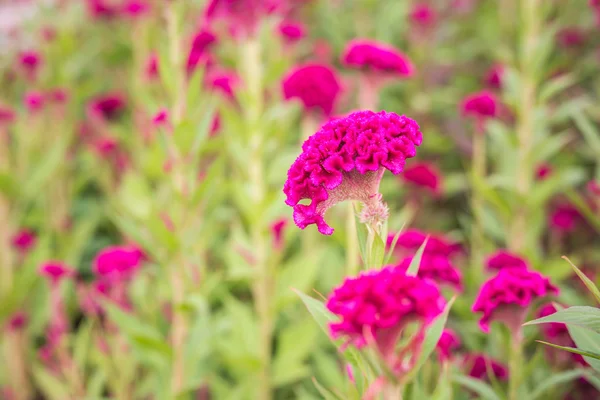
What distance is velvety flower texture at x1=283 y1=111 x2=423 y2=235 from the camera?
83 cm

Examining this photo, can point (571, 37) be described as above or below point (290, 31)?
above

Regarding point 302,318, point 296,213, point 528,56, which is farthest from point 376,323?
point 528,56

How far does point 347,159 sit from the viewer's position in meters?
0.83

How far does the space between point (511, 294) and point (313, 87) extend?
1071 mm

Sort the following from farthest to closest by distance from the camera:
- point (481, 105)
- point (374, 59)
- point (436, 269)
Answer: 1. point (481, 105)
2. point (374, 59)
3. point (436, 269)

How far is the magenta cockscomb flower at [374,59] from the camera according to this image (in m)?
1.75

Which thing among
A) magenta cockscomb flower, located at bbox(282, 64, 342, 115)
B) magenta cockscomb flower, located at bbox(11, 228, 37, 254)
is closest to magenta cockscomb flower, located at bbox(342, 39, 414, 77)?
magenta cockscomb flower, located at bbox(282, 64, 342, 115)

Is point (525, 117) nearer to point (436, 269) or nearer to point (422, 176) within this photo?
point (422, 176)

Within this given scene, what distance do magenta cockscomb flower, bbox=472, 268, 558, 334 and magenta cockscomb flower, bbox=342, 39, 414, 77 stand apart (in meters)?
0.84

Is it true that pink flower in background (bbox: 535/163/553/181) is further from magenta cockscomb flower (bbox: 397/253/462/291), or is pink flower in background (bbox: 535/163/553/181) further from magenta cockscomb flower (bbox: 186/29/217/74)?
magenta cockscomb flower (bbox: 186/29/217/74)

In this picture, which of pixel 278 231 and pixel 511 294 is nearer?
pixel 511 294

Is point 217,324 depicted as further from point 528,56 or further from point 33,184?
point 528,56

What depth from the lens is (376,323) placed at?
27.7 inches

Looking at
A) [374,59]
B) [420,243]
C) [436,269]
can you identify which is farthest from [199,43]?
[436,269]
